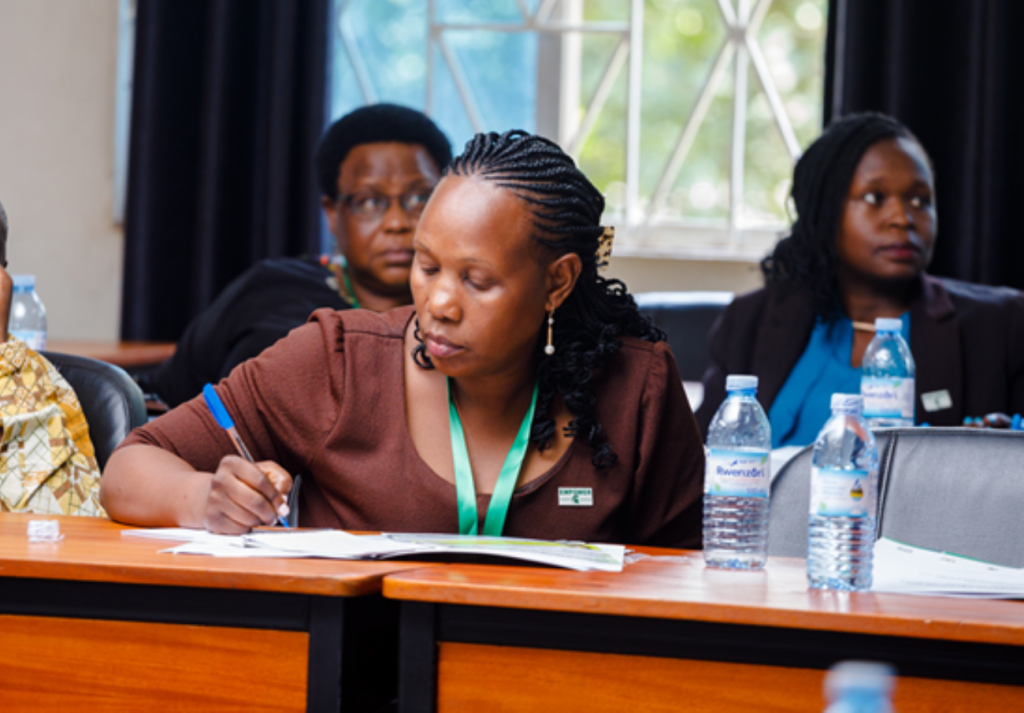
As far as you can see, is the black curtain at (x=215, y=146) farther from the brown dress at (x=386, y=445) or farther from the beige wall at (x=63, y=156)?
the brown dress at (x=386, y=445)

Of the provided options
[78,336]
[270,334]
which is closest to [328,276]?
[270,334]

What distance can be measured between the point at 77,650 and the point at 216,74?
363cm

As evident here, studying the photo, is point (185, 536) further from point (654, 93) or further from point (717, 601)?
point (654, 93)

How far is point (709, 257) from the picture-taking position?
4.39m

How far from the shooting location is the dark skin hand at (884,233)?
9.82 ft

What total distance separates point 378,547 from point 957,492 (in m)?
0.84

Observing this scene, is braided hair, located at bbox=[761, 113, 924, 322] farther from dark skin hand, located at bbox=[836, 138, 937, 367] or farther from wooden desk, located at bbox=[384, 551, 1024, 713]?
wooden desk, located at bbox=[384, 551, 1024, 713]

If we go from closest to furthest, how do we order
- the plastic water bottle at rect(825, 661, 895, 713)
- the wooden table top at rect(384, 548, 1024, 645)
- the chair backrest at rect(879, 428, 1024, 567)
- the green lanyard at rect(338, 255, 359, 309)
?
the plastic water bottle at rect(825, 661, 895, 713) → the wooden table top at rect(384, 548, 1024, 645) → the chair backrest at rect(879, 428, 1024, 567) → the green lanyard at rect(338, 255, 359, 309)

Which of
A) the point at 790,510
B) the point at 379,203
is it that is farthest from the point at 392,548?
the point at 379,203

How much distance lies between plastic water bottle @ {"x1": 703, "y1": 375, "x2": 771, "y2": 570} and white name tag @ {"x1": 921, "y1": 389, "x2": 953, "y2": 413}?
140 cm

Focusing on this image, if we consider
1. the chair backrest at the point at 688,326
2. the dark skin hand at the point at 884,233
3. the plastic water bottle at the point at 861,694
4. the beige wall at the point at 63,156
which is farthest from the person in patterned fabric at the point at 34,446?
the beige wall at the point at 63,156

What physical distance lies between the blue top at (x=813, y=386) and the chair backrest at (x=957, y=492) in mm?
1218

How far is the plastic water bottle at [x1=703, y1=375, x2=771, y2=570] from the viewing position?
132 centimetres

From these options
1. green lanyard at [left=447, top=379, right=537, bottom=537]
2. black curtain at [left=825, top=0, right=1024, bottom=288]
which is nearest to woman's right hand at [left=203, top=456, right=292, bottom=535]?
green lanyard at [left=447, top=379, right=537, bottom=537]
